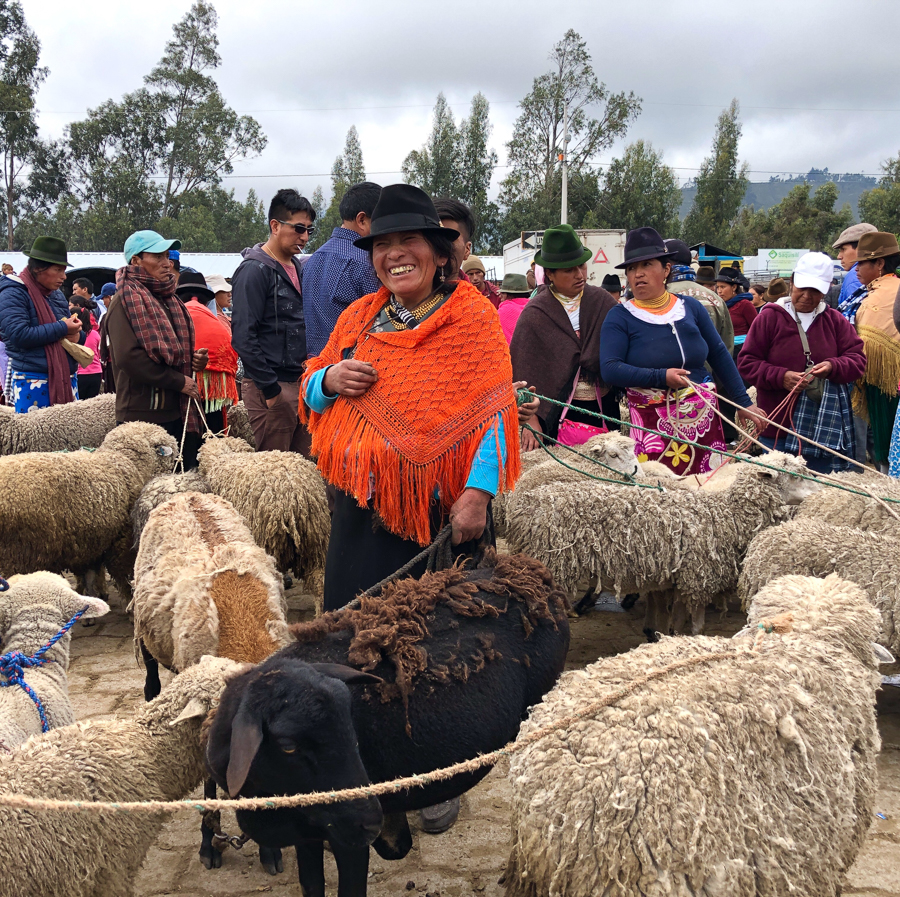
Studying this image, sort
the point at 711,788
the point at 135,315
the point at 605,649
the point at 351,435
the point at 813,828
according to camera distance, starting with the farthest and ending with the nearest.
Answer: the point at 135,315, the point at 605,649, the point at 351,435, the point at 813,828, the point at 711,788

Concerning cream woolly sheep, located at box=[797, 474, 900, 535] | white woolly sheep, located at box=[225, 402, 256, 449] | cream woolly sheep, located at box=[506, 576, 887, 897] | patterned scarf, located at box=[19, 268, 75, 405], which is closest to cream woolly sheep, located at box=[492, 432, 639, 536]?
cream woolly sheep, located at box=[797, 474, 900, 535]

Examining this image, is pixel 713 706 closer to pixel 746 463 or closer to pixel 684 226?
pixel 746 463

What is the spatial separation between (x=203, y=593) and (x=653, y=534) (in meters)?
2.29

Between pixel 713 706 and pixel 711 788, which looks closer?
pixel 711 788

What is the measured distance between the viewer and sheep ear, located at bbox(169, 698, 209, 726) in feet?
7.76

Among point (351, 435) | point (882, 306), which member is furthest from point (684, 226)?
point (351, 435)

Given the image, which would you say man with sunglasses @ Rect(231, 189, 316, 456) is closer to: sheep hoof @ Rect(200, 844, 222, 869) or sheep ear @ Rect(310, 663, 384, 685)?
sheep hoof @ Rect(200, 844, 222, 869)

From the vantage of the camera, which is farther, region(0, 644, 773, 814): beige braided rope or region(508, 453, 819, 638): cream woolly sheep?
region(508, 453, 819, 638): cream woolly sheep

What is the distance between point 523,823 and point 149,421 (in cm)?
467

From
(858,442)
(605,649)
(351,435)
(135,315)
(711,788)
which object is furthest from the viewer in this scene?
(858,442)

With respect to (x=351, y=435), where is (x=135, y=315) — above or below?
above

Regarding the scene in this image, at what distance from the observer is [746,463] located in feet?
14.0

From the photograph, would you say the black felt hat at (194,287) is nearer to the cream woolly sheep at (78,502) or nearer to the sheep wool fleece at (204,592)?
the cream woolly sheep at (78,502)

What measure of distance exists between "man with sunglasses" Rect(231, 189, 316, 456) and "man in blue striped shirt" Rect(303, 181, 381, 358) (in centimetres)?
67
